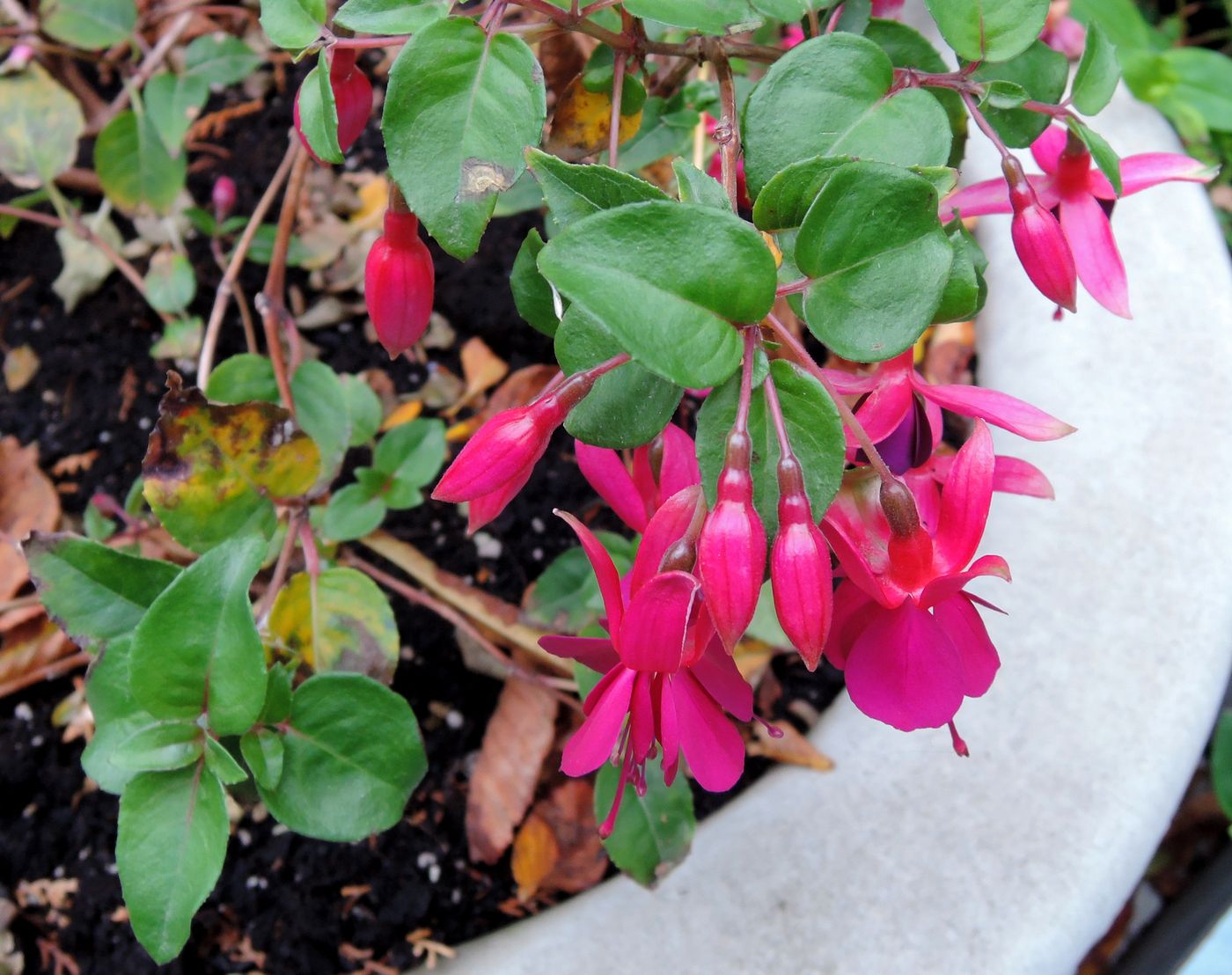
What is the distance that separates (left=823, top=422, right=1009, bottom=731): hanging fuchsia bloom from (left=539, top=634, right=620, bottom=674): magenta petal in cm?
9

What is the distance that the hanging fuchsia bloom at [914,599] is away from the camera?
34cm

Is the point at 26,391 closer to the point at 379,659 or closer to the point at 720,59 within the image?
the point at 379,659

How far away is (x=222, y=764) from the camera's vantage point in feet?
1.51

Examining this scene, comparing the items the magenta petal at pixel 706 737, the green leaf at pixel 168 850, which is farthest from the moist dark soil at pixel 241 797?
the magenta petal at pixel 706 737

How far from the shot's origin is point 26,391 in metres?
0.87

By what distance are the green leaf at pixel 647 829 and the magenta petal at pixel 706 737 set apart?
21 cm

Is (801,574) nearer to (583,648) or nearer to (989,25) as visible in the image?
(583,648)

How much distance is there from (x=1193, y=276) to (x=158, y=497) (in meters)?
0.70

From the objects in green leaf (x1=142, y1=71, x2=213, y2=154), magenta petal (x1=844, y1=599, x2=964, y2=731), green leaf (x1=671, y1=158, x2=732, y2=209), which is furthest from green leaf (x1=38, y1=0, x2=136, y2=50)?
magenta petal (x1=844, y1=599, x2=964, y2=731)

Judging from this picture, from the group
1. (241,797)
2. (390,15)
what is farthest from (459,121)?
(241,797)

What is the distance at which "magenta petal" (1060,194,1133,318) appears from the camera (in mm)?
426

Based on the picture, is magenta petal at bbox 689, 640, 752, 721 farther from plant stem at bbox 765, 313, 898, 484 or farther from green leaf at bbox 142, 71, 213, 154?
green leaf at bbox 142, 71, 213, 154

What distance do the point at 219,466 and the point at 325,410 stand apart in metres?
0.12

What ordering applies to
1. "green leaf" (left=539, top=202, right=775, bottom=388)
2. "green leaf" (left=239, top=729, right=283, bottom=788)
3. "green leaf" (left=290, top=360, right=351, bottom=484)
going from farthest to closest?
"green leaf" (left=290, top=360, right=351, bottom=484) → "green leaf" (left=239, top=729, right=283, bottom=788) → "green leaf" (left=539, top=202, right=775, bottom=388)
